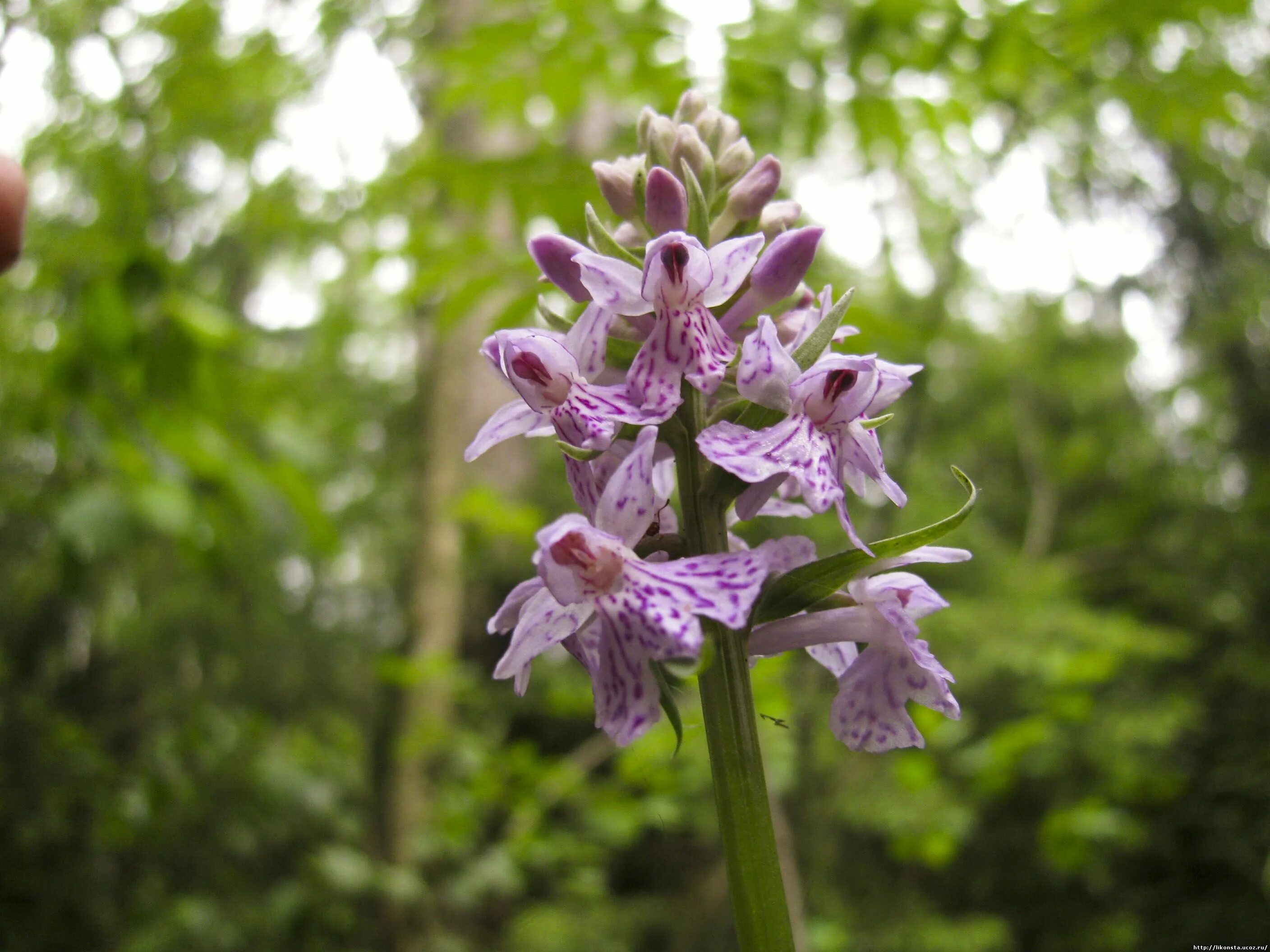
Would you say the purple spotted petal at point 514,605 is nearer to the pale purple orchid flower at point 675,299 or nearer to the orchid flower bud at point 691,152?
the pale purple orchid flower at point 675,299

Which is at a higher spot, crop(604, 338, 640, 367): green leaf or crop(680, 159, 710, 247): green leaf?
crop(680, 159, 710, 247): green leaf

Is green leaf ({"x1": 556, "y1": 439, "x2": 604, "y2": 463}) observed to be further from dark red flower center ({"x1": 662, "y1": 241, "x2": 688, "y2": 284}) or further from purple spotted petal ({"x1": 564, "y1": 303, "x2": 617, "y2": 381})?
dark red flower center ({"x1": 662, "y1": 241, "x2": 688, "y2": 284})

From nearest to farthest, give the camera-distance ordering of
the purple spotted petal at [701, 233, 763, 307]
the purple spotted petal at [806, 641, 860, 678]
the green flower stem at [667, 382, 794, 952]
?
the green flower stem at [667, 382, 794, 952] → the purple spotted petal at [701, 233, 763, 307] → the purple spotted petal at [806, 641, 860, 678]

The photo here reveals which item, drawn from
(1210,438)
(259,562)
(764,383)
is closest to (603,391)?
(764,383)

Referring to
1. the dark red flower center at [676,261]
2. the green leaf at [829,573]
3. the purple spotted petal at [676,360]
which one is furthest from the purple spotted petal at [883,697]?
the dark red flower center at [676,261]

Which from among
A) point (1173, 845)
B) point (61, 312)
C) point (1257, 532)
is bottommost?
point (1173, 845)

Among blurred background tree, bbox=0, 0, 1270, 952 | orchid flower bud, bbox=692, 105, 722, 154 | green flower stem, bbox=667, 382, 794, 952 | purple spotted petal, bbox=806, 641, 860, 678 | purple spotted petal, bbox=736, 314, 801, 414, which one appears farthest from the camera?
blurred background tree, bbox=0, 0, 1270, 952

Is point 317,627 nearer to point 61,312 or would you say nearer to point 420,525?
point 420,525

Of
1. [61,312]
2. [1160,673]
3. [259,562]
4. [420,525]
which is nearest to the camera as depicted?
[61,312]

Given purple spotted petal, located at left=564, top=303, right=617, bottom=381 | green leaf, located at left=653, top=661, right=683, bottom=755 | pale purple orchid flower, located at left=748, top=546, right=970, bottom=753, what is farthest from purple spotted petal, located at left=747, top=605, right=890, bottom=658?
purple spotted petal, located at left=564, top=303, right=617, bottom=381
